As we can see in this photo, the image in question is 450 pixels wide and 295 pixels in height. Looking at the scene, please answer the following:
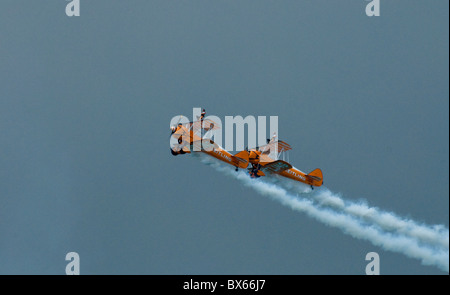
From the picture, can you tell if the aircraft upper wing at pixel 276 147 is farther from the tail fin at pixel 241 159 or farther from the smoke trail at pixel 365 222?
the smoke trail at pixel 365 222

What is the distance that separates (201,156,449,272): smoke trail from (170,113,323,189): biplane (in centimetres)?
100

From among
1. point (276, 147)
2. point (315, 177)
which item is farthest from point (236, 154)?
point (315, 177)

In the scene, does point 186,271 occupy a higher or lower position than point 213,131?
lower

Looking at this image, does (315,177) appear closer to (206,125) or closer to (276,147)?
(276,147)

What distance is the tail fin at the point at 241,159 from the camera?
211ft

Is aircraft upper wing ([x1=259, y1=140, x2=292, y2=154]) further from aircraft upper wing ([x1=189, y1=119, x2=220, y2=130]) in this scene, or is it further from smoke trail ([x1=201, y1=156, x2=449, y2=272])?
aircraft upper wing ([x1=189, y1=119, x2=220, y2=130])

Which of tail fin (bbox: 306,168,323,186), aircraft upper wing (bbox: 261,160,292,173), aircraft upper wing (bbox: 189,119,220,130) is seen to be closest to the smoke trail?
tail fin (bbox: 306,168,323,186)

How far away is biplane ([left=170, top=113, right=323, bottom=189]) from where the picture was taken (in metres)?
62.5

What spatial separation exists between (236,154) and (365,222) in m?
10.8
